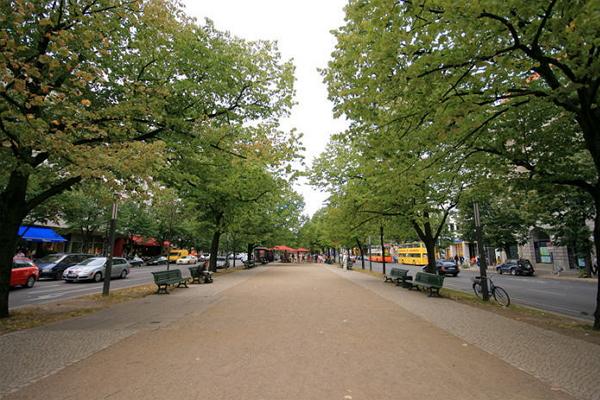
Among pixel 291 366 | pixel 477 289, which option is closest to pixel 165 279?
pixel 291 366

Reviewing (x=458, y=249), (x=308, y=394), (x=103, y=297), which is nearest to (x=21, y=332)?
(x=103, y=297)

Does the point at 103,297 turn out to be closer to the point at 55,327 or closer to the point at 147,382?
the point at 55,327

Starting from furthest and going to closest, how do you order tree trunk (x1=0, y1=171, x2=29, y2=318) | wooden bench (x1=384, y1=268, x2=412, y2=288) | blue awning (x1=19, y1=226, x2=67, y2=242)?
blue awning (x1=19, y1=226, x2=67, y2=242) → wooden bench (x1=384, y1=268, x2=412, y2=288) → tree trunk (x1=0, y1=171, x2=29, y2=318)

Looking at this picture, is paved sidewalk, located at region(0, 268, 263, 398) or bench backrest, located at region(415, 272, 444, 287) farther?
bench backrest, located at region(415, 272, 444, 287)

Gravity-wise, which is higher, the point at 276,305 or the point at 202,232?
the point at 202,232

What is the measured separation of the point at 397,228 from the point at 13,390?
1993cm

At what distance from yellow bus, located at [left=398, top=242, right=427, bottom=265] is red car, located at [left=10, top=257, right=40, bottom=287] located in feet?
136

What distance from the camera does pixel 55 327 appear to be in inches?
298

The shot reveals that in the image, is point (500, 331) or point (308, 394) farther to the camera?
point (500, 331)

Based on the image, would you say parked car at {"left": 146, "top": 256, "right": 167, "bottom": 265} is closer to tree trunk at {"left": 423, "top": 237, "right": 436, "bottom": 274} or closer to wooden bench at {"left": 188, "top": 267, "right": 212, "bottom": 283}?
wooden bench at {"left": 188, "top": 267, "right": 212, "bottom": 283}

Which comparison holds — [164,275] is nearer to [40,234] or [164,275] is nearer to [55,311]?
[55,311]

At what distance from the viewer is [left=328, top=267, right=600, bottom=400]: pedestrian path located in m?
4.51

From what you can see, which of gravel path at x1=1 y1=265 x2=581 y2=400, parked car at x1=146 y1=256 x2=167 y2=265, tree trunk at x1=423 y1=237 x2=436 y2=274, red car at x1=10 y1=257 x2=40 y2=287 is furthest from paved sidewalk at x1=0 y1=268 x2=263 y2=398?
parked car at x1=146 y1=256 x2=167 y2=265

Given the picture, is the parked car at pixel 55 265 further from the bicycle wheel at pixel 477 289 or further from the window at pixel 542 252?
the window at pixel 542 252
